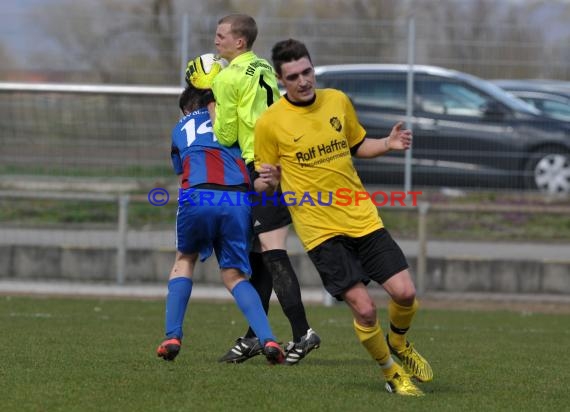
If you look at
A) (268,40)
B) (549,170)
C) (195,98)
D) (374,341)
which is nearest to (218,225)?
(195,98)

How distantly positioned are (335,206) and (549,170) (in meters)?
8.91

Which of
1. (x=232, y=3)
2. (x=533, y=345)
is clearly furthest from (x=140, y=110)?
(x=533, y=345)

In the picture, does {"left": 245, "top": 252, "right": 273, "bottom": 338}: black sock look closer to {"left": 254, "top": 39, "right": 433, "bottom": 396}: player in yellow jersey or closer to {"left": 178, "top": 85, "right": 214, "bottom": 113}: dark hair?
{"left": 178, "top": 85, "right": 214, "bottom": 113}: dark hair

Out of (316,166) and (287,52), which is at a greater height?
(287,52)

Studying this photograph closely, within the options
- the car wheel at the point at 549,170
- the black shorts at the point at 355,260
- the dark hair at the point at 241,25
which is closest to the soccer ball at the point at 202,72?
the dark hair at the point at 241,25

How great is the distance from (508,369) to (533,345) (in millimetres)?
1918

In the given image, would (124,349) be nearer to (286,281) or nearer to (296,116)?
(286,281)

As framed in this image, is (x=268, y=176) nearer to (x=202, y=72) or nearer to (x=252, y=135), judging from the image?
(x=252, y=135)

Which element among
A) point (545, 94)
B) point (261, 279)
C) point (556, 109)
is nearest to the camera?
point (261, 279)

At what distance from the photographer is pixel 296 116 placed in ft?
21.5

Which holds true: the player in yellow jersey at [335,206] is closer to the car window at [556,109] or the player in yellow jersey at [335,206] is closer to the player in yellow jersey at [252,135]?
the player in yellow jersey at [252,135]

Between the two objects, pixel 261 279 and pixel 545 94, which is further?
pixel 545 94

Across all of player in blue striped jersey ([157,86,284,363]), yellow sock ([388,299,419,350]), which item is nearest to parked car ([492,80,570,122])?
player in blue striped jersey ([157,86,284,363])

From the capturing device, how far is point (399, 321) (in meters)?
6.54
